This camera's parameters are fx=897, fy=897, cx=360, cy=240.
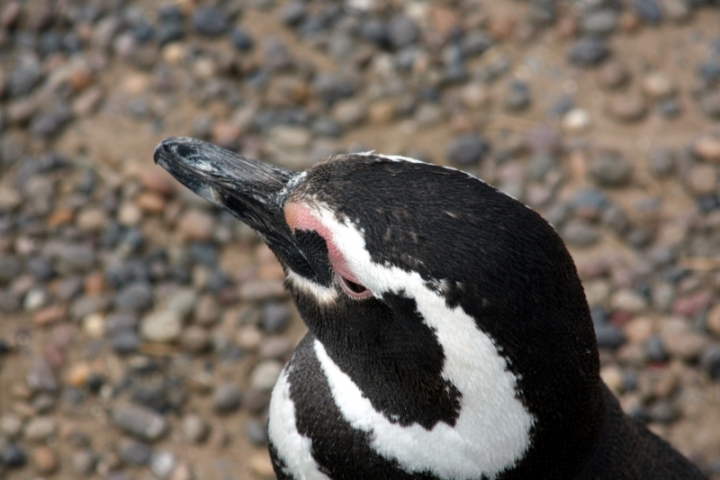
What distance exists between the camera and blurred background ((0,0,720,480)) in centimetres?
330

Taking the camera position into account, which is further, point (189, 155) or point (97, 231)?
point (97, 231)

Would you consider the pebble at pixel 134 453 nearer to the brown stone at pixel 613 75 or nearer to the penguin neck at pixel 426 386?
the penguin neck at pixel 426 386

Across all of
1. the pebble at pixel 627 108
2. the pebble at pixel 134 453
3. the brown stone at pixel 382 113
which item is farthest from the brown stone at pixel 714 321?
the pebble at pixel 134 453

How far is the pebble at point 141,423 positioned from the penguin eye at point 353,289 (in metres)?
1.60

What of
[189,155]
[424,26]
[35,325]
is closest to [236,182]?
[189,155]

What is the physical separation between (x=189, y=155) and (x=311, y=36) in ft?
7.03

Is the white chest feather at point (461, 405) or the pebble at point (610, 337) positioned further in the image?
the pebble at point (610, 337)

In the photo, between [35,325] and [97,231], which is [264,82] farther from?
[35,325]

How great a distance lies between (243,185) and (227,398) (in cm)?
138

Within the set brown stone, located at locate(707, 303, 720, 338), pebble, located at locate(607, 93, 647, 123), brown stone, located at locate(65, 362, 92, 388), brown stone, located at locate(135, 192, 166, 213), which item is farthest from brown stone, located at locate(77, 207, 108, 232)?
brown stone, located at locate(707, 303, 720, 338)

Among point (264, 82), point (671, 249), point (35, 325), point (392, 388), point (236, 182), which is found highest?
point (236, 182)

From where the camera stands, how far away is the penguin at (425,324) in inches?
67.4

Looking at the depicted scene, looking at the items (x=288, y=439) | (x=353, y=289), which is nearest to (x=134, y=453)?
(x=288, y=439)

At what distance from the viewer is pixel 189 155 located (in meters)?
2.25
